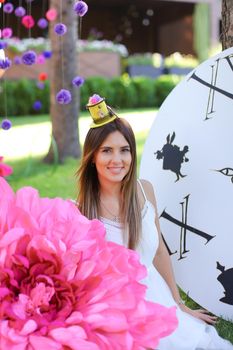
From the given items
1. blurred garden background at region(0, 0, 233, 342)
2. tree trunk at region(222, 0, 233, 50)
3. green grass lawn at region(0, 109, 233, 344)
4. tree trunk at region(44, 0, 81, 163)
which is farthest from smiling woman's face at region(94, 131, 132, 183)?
tree trunk at region(44, 0, 81, 163)

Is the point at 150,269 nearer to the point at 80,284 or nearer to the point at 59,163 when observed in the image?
the point at 80,284

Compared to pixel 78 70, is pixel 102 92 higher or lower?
lower

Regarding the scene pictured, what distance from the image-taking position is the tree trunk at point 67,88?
6.69 m

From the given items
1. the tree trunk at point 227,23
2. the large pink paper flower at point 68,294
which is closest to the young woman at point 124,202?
the large pink paper flower at point 68,294

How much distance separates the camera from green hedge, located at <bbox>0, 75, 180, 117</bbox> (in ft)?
43.0

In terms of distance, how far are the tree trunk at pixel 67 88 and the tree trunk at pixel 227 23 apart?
145 inches

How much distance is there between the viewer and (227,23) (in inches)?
123

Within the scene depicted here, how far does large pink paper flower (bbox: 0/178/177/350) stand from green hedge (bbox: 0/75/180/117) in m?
11.1

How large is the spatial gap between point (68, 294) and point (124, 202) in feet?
3.42

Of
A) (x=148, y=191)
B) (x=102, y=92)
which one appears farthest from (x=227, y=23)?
(x=102, y=92)

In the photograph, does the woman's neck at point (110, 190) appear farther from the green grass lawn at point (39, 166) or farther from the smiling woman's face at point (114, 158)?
the green grass lawn at point (39, 166)

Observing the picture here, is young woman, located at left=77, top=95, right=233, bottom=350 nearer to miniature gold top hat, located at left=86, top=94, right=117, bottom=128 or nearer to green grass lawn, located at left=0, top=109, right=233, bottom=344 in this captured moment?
miniature gold top hat, located at left=86, top=94, right=117, bottom=128

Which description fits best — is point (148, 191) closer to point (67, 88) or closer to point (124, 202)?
point (124, 202)

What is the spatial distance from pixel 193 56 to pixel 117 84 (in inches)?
412
